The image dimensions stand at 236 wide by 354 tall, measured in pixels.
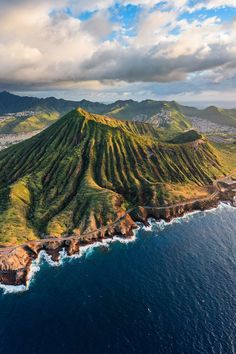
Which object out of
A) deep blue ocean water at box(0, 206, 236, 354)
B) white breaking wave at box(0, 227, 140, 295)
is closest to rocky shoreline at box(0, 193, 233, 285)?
white breaking wave at box(0, 227, 140, 295)

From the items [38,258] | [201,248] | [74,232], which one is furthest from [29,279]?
[201,248]

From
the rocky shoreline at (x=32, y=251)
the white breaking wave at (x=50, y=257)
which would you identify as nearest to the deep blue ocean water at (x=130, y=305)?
the white breaking wave at (x=50, y=257)

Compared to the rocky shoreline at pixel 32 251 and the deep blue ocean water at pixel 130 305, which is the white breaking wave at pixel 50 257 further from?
the deep blue ocean water at pixel 130 305

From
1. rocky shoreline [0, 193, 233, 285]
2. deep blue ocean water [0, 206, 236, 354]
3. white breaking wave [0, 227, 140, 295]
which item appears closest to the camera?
deep blue ocean water [0, 206, 236, 354]

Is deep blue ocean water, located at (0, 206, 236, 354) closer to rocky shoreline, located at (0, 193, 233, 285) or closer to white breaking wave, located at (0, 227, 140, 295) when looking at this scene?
white breaking wave, located at (0, 227, 140, 295)

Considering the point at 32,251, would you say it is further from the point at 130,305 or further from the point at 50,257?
the point at 130,305

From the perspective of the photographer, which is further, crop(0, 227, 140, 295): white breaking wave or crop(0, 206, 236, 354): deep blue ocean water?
crop(0, 227, 140, 295): white breaking wave

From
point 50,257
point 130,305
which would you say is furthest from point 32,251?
point 130,305

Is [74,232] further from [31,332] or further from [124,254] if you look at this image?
[31,332]
